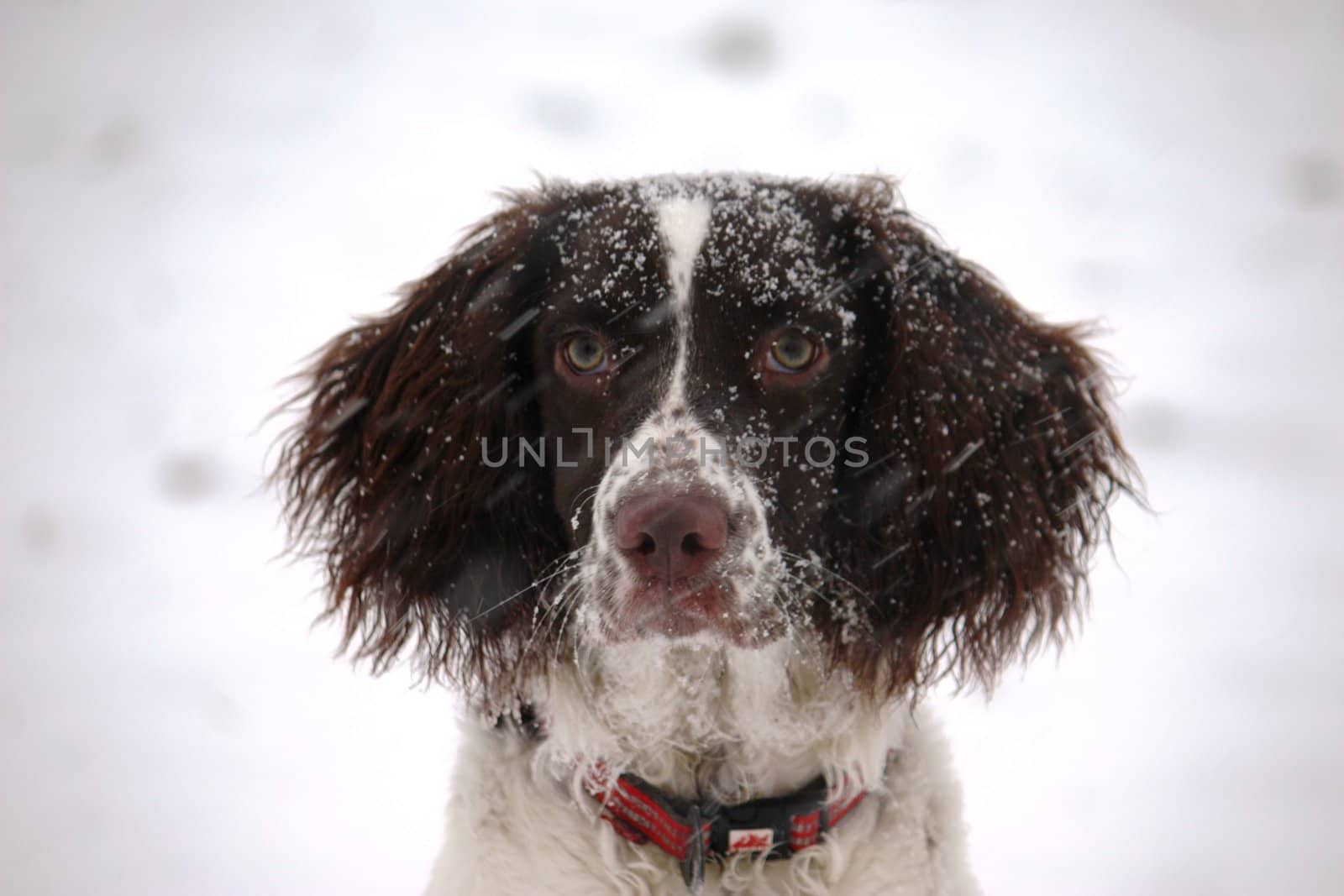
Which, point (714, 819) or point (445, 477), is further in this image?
point (445, 477)

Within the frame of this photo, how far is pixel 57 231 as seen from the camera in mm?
8039

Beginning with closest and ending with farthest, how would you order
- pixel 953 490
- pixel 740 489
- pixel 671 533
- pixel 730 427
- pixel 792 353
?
1. pixel 671 533
2. pixel 740 489
3. pixel 730 427
4. pixel 792 353
5. pixel 953 490

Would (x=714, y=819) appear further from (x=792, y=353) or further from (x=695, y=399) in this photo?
(x=792, y=353)

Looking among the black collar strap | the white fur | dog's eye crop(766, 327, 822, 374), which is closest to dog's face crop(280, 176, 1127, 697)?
dog's eye crop(766, 327, 822, 374)

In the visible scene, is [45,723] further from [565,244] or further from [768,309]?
[768,309]

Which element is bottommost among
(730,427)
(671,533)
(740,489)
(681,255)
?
(671,533)

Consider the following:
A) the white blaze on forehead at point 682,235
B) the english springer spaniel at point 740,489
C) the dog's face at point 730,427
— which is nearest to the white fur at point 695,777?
the english springer spaniel at point 740,489

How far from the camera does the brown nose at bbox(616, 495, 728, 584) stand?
201cm

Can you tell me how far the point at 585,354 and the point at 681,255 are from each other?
32cm

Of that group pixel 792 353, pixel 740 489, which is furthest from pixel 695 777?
pixel 792 353

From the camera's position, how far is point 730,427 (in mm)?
2322

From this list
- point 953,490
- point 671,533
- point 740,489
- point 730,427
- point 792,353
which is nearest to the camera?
point 671,533

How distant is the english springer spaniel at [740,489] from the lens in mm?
2418

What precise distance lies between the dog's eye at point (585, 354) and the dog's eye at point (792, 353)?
383mm
